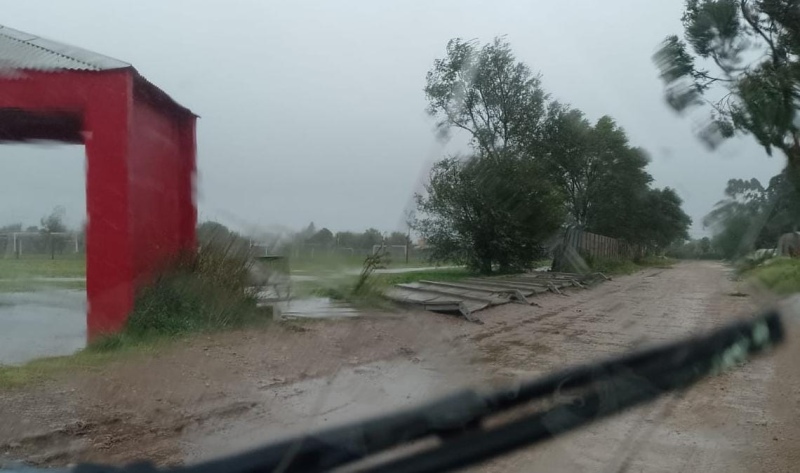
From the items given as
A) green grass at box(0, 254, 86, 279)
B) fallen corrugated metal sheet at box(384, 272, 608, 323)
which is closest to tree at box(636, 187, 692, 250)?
fallen corrugated metal sheet at box(384, 272, 608, 323)

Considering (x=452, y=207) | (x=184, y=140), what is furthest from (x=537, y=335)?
(x=184, y=140)

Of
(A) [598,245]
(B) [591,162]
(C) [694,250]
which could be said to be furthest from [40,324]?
(A) [598,245]

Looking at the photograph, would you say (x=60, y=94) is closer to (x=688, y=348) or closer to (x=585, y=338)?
(x=585, y=338)

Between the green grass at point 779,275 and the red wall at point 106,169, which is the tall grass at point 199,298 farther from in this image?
the green grass at point 779,275

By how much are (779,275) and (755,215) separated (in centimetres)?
202

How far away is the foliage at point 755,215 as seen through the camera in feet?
31.8

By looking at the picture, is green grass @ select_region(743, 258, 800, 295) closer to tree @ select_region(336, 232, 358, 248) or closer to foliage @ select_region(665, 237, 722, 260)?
foliage @ select_region(665, 237, 722, 260)

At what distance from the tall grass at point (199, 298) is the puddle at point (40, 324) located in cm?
81

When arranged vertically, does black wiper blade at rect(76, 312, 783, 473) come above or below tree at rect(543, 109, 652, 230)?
below

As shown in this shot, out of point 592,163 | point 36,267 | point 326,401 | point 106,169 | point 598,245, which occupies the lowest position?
point 326,401

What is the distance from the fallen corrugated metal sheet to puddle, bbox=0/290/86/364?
200 inches

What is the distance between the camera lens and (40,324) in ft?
37.6

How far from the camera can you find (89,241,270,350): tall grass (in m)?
10.3

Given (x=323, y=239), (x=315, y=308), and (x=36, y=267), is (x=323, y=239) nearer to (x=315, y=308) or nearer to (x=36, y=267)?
(x=315, y=308)
